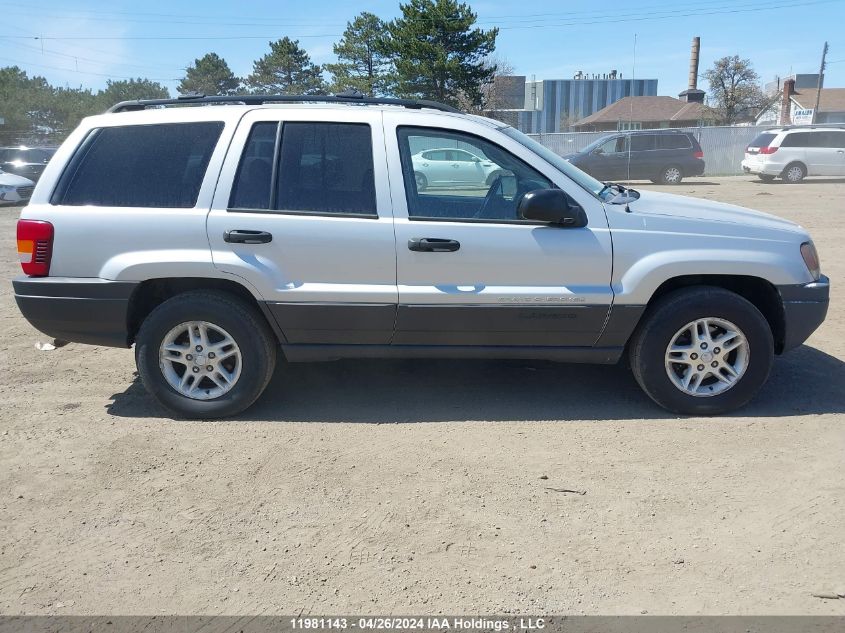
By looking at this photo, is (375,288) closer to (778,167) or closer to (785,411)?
(785,411)

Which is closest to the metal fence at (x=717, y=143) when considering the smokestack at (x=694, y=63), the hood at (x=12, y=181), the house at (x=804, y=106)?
the hood at (x=12, y=181)

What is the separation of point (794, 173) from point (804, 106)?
4657 centimetres

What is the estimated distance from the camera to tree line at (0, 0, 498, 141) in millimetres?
35031

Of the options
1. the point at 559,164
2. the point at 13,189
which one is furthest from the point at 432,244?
the point at 13,189

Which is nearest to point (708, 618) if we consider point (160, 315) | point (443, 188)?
point (443, 188)

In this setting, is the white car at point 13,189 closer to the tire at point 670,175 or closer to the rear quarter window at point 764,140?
the tire at point 670,175

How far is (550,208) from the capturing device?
4.13 m

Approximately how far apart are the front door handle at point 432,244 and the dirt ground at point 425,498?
3.62ft

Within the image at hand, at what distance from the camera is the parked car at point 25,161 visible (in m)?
24.3

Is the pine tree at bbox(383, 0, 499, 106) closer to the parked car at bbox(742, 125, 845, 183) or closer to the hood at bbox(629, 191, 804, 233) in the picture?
the parked car at bbox(742, 125, 845, 183)

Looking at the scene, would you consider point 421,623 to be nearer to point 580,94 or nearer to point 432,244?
point 432,244

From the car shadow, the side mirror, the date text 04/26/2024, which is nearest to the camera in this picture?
the date text 04/26/2024

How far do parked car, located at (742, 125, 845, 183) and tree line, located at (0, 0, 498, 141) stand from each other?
1507 cm

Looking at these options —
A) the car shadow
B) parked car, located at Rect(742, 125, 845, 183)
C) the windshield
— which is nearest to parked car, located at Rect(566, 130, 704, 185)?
parked car, located at Rect(742, 125, 845, 183)
